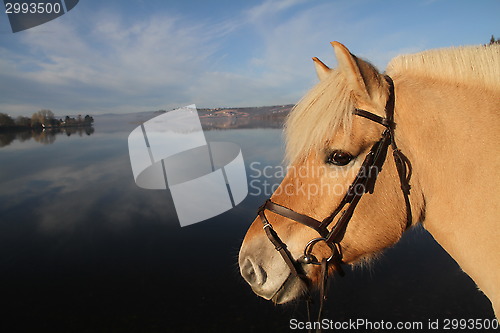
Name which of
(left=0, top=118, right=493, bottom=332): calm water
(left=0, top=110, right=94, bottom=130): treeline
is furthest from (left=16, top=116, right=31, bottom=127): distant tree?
(left=0, top=118, right=493, bottom=332): calm water

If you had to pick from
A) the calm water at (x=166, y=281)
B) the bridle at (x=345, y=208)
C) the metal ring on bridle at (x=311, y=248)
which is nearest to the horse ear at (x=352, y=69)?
the bridle at (x=345, y=208)

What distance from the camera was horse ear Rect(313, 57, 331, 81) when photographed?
1.89 m

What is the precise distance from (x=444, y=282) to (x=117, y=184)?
19.1 metres

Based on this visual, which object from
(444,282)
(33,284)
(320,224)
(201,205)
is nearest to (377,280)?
(444,282)

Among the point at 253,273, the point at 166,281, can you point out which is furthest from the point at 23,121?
the point at 253,273

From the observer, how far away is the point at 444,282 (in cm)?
668

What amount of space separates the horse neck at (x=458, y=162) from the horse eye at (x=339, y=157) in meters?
0.33

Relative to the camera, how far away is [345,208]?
62.9 inches

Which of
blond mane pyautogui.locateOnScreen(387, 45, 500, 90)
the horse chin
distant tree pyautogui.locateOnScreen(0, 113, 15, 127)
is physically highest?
distant tree pyautogui.locateOnScreen(0, 113, 15, 127)

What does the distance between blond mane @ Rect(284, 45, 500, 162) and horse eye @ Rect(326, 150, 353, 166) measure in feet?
0.31

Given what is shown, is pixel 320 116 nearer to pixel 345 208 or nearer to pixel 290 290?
pixel 345 208

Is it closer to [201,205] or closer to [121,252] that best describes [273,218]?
[121,252]

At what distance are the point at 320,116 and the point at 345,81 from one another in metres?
0.27

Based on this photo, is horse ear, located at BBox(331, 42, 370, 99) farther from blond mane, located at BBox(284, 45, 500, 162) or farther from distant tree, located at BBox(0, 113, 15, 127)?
distant tree, located at BBox(0, 113, 15, 127)
